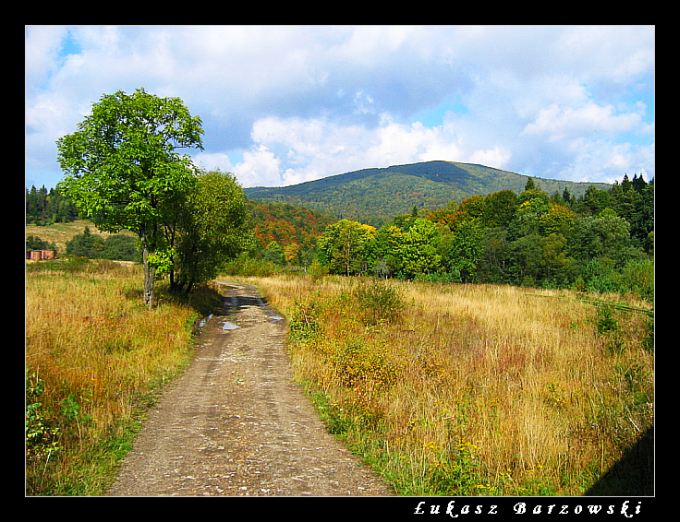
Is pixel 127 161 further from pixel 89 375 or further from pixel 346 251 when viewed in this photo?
pixel 346 251

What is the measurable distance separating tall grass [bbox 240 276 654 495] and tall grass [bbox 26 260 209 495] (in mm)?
3033

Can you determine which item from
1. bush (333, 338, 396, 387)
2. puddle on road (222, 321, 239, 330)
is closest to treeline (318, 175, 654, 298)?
puddle on road (222, 321, 239, 330)

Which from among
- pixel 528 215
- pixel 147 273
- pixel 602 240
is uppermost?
pixel 528 215

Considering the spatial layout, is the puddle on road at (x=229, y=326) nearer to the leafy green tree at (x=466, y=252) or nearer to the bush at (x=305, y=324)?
the bush at (x=305, y=324)

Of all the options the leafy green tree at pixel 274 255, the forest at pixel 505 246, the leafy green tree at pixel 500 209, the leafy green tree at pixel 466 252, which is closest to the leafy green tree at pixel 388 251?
the forest at pixel 505 246

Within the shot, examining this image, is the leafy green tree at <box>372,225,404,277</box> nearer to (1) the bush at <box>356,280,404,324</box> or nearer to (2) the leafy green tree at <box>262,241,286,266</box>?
(2) the leafy green tree at <box>262,241,286,266</box>

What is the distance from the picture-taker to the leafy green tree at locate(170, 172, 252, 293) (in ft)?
64.1

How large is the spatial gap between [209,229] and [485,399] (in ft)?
51.0

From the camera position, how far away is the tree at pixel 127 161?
14.5 metres

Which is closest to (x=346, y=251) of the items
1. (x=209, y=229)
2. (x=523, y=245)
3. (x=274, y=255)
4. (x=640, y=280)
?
(x=274, y=255)

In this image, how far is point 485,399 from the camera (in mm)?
7047
